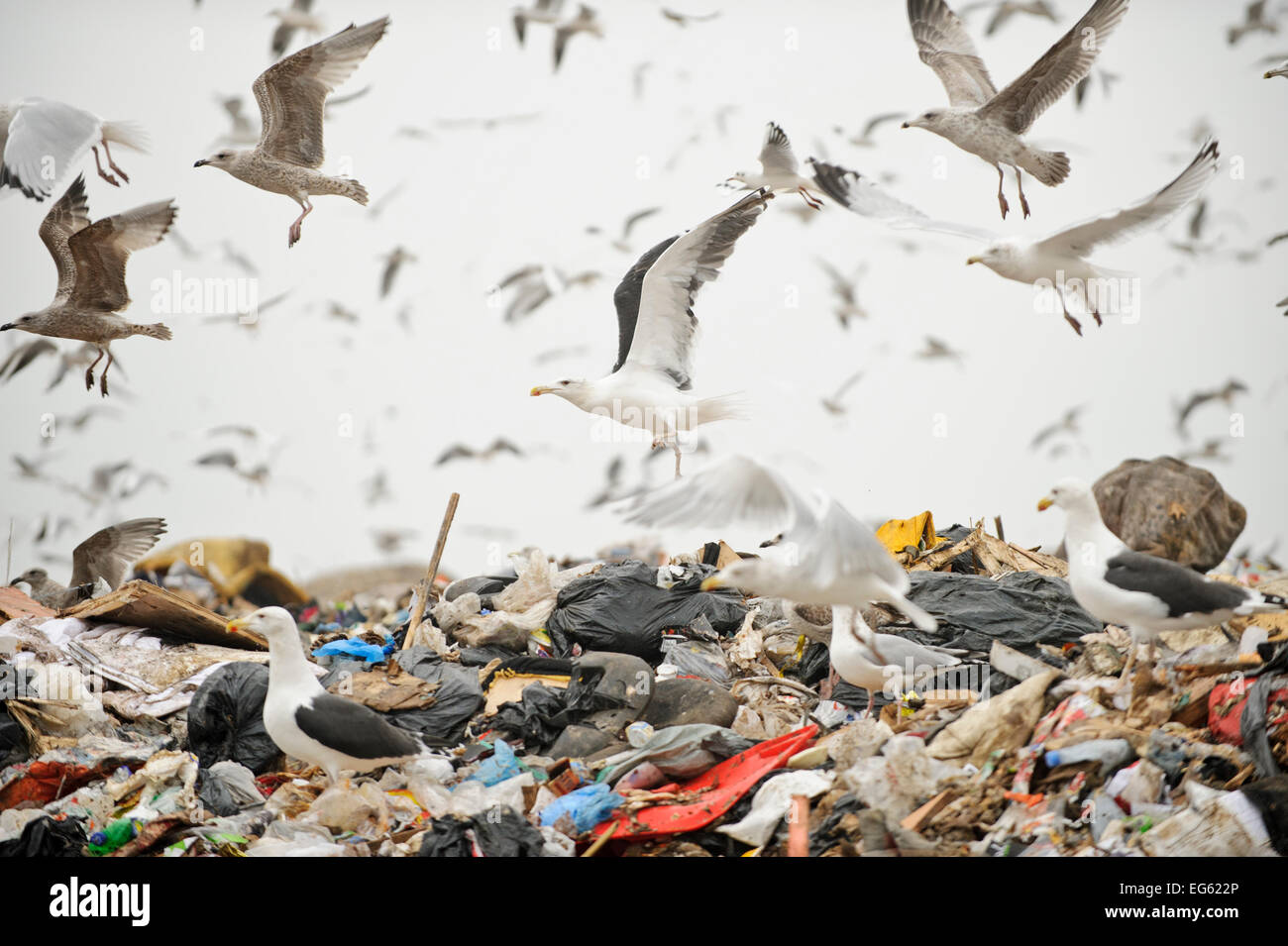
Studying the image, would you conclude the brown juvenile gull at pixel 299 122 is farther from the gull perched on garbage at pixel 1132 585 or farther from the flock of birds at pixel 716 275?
the gull perched on garbage at pixel 1132 585

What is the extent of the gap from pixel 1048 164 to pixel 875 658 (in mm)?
2323

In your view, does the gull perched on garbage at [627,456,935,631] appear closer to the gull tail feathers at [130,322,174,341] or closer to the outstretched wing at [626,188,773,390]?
the outstretched wing at [626,188,773,390]

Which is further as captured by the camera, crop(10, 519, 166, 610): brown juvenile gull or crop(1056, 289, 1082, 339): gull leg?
crop(10, 519, 166, 610): brown juvenile gull

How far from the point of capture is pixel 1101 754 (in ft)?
9.84

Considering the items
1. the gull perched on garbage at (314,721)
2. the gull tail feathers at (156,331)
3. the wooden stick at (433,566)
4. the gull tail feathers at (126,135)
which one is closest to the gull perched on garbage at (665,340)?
the wooden stick at (433,566)

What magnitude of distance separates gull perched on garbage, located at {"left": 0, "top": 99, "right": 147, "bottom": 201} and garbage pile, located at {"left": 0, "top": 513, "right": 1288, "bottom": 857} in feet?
6.28

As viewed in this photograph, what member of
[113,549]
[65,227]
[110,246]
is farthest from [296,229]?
[113,549]

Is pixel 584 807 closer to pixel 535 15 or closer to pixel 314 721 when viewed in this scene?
pixel 314 721

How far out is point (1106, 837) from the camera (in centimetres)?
287

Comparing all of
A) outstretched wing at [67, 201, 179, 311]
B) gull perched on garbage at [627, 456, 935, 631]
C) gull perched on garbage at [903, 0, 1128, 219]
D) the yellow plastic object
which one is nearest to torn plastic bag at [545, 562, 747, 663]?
the yellow plastic object

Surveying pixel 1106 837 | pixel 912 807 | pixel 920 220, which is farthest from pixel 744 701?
pixel 920 220

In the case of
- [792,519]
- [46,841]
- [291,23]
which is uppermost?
[291,23]

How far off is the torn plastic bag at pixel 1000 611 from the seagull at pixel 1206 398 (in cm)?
323

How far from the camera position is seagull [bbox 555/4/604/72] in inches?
266
